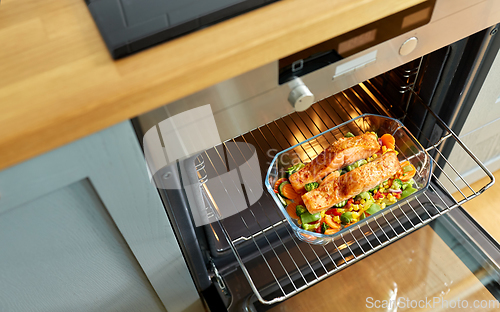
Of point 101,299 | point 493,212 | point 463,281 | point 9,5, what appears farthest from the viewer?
point 493,212

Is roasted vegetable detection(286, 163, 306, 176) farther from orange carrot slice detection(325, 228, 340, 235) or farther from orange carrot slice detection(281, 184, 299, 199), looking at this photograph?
orange carrot slice detection(325, 228, 340, 235)

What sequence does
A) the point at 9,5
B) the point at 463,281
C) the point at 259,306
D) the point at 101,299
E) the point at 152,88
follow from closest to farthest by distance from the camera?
the point at 152,88
the point at 9,5
the point at 101,299
the point at 259,306
the point at 463,281

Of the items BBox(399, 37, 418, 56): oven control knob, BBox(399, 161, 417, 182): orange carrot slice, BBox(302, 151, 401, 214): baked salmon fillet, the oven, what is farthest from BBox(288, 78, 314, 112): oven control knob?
BBox(399, 161, 417, 182): orange carrot slice

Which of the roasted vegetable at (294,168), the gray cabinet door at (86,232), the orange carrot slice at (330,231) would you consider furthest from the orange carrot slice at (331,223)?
the gray cabinet door at (86,232)

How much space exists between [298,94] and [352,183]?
0.31 metres

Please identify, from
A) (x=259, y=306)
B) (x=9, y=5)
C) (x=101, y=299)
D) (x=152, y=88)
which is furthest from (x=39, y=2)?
(x=259, y=306)

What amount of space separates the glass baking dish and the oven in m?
0.01

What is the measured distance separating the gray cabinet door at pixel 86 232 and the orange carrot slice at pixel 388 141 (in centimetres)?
50

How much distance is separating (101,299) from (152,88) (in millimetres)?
513

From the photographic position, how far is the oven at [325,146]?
56cm

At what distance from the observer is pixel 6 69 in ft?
1.53

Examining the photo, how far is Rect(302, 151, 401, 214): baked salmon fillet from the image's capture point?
31.7 inches

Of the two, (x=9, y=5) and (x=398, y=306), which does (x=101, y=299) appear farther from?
(x=398, y=306)

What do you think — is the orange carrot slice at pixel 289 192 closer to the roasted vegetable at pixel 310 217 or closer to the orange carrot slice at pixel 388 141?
the roasted vegetable at pixel 310 217
